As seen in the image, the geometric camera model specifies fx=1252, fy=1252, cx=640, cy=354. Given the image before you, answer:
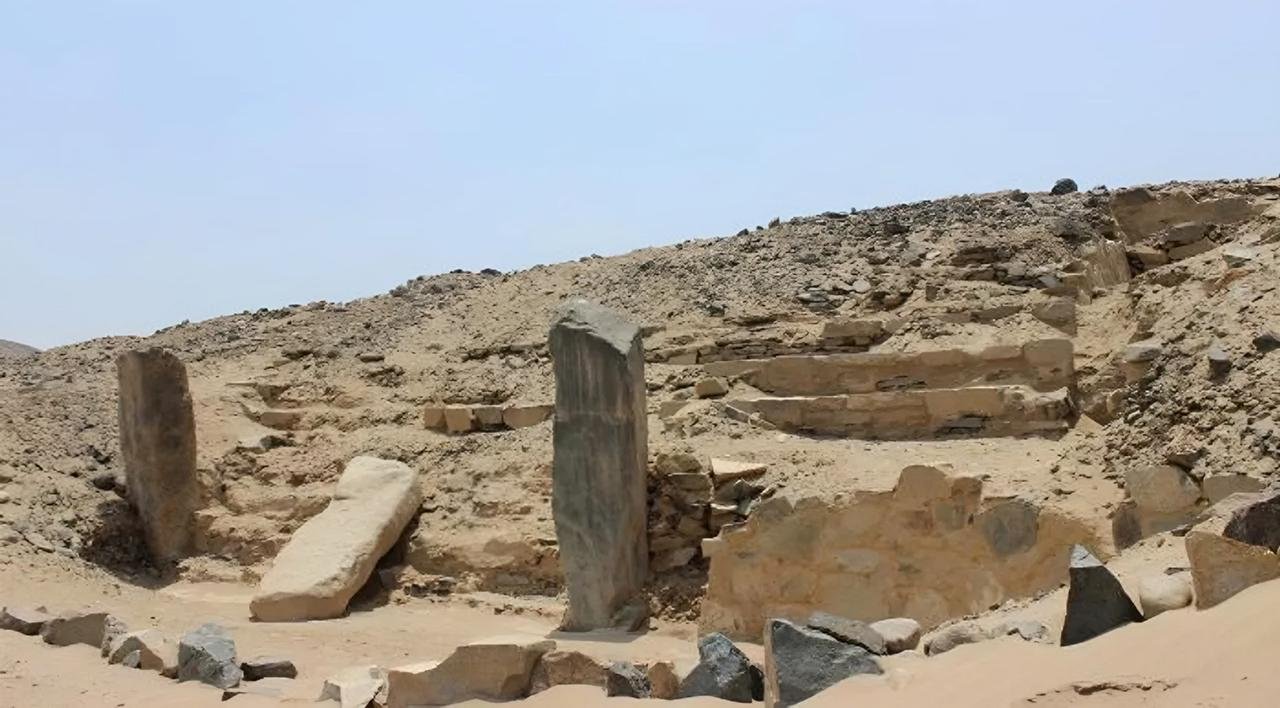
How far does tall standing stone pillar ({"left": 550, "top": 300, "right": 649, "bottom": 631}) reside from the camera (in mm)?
8281

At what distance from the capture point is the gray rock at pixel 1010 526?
7152 mm

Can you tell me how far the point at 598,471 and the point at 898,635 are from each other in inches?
170

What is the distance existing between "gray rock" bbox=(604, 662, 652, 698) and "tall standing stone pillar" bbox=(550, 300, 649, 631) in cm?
374

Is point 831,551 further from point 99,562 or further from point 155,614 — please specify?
point 99,562

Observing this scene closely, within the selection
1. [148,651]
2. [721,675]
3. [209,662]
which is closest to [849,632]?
[721,675]

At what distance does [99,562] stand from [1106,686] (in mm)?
9122

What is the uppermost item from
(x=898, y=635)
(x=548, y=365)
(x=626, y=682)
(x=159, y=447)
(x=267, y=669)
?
(x=548, y=365)

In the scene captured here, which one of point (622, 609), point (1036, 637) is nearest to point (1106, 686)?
point (1036, 637)

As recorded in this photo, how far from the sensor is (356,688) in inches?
198

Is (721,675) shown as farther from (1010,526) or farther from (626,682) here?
(1010,526)

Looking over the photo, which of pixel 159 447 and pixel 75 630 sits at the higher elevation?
pixel 159 447

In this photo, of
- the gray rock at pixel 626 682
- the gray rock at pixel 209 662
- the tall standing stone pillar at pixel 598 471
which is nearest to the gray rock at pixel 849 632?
the gray rock at pixel 626 682

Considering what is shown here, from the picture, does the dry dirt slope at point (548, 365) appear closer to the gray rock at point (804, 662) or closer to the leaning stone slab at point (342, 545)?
the leaning stone slab at point (342, 545)

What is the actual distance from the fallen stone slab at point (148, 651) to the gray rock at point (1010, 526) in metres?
4.47
